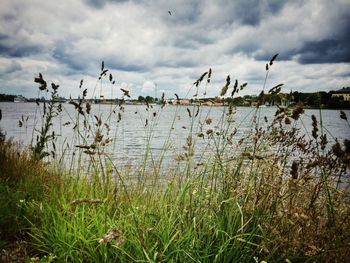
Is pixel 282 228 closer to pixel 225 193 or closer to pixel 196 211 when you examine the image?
pixel 225 193

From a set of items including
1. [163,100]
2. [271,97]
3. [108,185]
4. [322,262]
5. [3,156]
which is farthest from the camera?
[3,156]

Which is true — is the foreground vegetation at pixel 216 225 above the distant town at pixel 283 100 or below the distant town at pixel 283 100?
below

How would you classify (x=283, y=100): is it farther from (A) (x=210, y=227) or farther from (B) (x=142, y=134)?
(B) (x=142, y=134)

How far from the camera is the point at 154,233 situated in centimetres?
302

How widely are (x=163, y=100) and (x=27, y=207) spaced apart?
254 centimetres

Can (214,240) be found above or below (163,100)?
below

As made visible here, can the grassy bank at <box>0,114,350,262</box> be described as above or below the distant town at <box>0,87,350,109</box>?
below

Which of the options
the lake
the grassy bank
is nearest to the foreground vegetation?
the grassy bank

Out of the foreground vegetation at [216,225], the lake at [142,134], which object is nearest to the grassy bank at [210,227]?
the foreground vegetation at [216,225]

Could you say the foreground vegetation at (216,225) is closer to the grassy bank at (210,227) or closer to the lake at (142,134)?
the grassy bank at (210,227)

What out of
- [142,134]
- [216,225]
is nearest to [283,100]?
[216,225]

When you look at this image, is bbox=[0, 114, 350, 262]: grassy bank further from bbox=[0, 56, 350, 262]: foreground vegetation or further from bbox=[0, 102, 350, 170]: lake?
bbox=[0, 102, 350, 170]: lake

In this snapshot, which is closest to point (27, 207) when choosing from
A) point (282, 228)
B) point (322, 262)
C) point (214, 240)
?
point (214, 240)

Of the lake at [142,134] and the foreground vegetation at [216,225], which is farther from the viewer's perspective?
the lake at [142,134]
